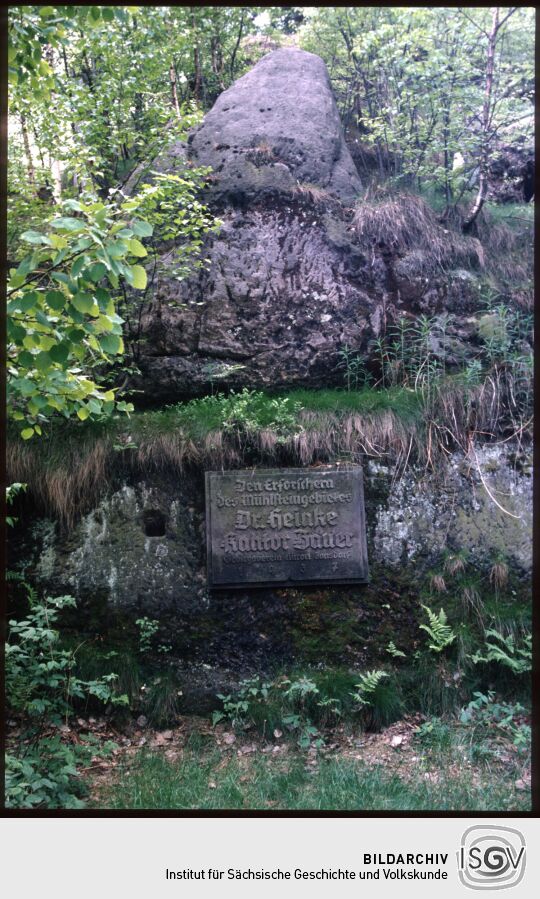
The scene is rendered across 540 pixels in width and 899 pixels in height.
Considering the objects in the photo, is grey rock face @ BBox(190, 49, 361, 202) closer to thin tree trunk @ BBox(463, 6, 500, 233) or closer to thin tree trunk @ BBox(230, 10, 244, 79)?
thin tree trunk @ BBox(230, 10, 244, 79)

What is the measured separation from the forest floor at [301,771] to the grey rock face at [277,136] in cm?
504

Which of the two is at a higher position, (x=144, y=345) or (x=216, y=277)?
(x=216, y=277)

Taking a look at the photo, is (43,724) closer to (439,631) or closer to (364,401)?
(439,631)

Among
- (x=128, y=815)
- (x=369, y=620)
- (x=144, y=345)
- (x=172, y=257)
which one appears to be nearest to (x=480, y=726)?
(x=369, y=620)

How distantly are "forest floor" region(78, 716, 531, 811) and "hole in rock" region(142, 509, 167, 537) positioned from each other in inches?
57.7

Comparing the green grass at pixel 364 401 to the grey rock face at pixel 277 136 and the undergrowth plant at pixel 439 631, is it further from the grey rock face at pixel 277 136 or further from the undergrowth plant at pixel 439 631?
the grey rock face at pixel 277 136

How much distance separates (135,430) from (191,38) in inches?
199

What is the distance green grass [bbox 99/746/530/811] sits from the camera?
3.88 metres

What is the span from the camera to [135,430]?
5465 mm

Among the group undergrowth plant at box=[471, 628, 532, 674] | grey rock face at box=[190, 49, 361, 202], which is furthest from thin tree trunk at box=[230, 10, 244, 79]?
undergrowth plant at box=[471, 628, 532, 674]

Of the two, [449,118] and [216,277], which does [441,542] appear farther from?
[449,118]

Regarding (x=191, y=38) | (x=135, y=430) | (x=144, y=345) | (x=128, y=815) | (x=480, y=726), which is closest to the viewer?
(x=128, y=815)

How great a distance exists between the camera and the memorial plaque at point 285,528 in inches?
196

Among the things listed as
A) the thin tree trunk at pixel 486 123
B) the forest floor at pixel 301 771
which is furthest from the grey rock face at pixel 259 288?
the forest floor at pixel 301 771
